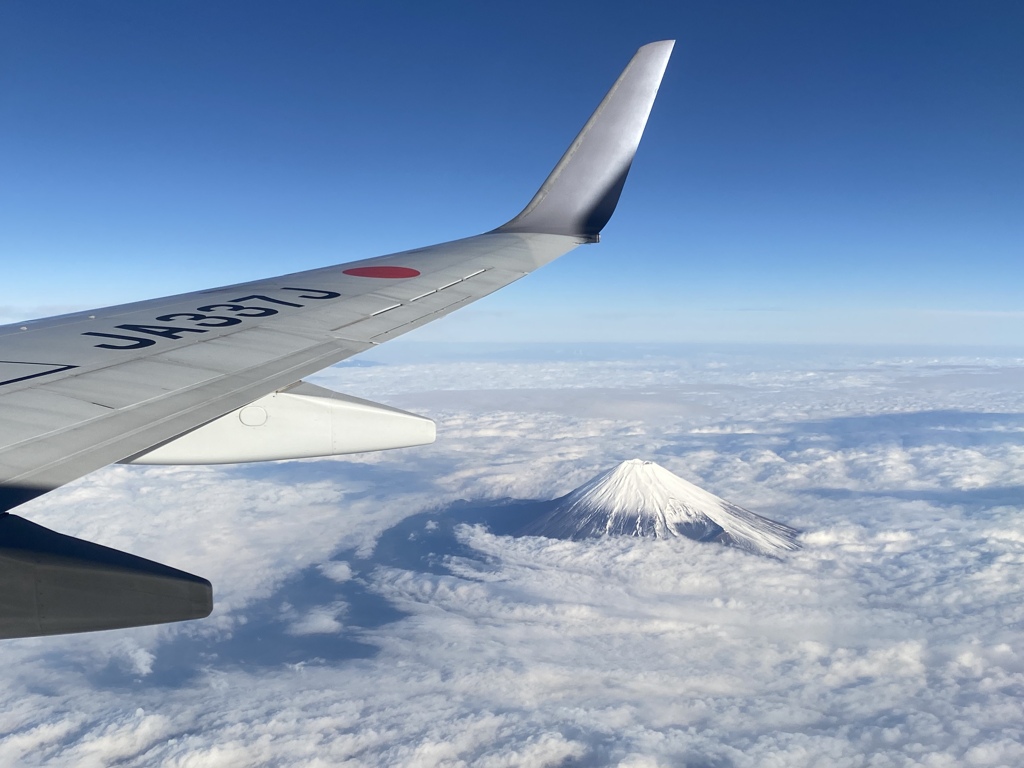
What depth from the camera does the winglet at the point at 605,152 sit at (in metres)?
4.57

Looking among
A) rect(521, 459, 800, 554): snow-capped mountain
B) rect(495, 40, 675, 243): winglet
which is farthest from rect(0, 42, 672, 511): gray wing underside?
rect(521, 459, 800, 554): snow-capped mountain

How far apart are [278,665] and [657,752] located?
4027 cm

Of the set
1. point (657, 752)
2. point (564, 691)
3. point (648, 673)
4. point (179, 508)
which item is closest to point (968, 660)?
point (648, 673)

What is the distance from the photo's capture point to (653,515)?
10969cm

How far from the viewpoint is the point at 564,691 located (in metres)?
59.2

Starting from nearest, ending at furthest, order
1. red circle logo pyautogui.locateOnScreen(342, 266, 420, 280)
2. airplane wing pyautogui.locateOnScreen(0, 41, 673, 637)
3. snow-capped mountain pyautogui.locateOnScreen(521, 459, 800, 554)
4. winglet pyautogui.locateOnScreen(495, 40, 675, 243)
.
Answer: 1. airplane wing pyautogui.locateOnScreen(0, 41, 673, 637)
2. winglet pyautogui.locateOnScreen(495, 40, 675, 243)
3. red circle logo pyautogui.locateOnScreen(342, 266, 420, 280)
4. snow-capped mountain pyautogui.locateOnScreen(521, 459, 800, 554)

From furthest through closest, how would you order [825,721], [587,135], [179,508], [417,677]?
[179,508]
[417,677]
[825,721]
[587,135]

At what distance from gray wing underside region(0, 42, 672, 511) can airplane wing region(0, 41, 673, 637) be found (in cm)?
1

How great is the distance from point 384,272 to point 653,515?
4404 inches

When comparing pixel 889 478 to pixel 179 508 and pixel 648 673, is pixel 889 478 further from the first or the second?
pixel 179 508

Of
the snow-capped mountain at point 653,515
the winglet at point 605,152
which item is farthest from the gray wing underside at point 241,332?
the snow-capped mountain at point 653,515

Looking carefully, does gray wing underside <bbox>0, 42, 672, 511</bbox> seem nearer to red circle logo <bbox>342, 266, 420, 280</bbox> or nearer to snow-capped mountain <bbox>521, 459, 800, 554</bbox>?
red circle logo <bbox>342, 266, 420, 280</bbox>

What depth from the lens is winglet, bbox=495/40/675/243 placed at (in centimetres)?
457

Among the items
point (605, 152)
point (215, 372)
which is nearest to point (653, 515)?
point (605, 152)
